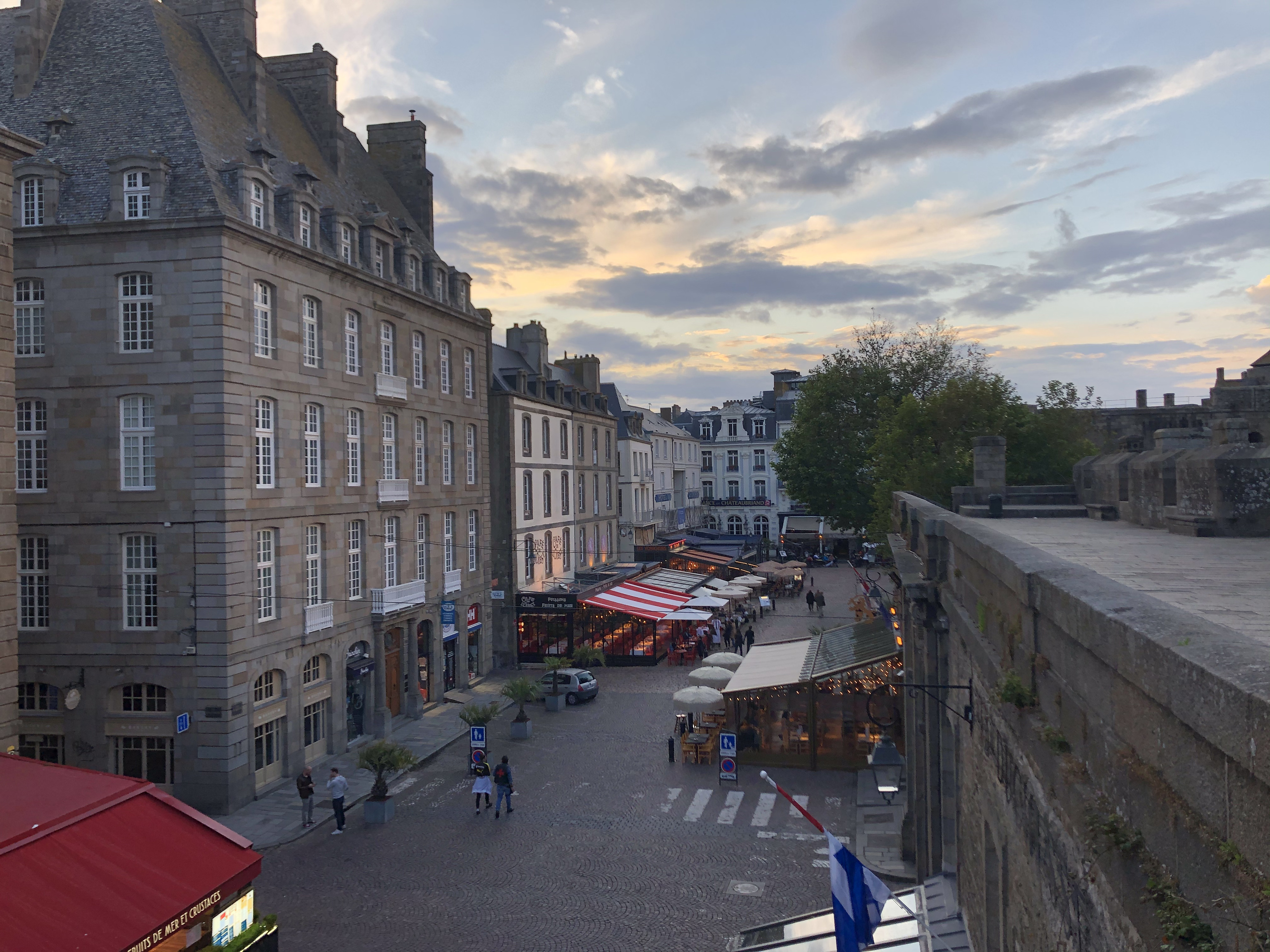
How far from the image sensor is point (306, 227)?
2659cm

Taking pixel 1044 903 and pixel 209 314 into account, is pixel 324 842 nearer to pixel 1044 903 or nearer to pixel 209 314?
pixel 209 314

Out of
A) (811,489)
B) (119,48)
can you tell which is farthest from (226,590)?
(811,489)

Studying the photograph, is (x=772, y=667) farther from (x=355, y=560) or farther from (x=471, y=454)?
(x=471, y=454)

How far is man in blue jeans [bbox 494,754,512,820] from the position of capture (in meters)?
20.6

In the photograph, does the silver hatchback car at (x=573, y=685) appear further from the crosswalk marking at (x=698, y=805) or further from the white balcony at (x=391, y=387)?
the white balcony at (x=391, y=387)

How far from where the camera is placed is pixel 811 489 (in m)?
48.0

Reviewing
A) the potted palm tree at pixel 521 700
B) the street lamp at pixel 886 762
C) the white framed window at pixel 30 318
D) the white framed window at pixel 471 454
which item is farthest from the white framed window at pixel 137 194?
the street lamp at pixel 886 762

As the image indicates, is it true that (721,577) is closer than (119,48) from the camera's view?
No

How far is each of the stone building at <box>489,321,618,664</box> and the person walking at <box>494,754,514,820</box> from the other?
700 inches

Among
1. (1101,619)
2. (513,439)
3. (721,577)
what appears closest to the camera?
(1101,619)

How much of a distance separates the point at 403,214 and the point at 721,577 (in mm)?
29631

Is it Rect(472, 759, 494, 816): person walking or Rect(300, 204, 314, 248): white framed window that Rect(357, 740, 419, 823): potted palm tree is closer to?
Rect(472, 759, 494, 816): person walking

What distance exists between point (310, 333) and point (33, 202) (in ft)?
23.7

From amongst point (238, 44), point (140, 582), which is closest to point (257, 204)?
point (238, 44)
